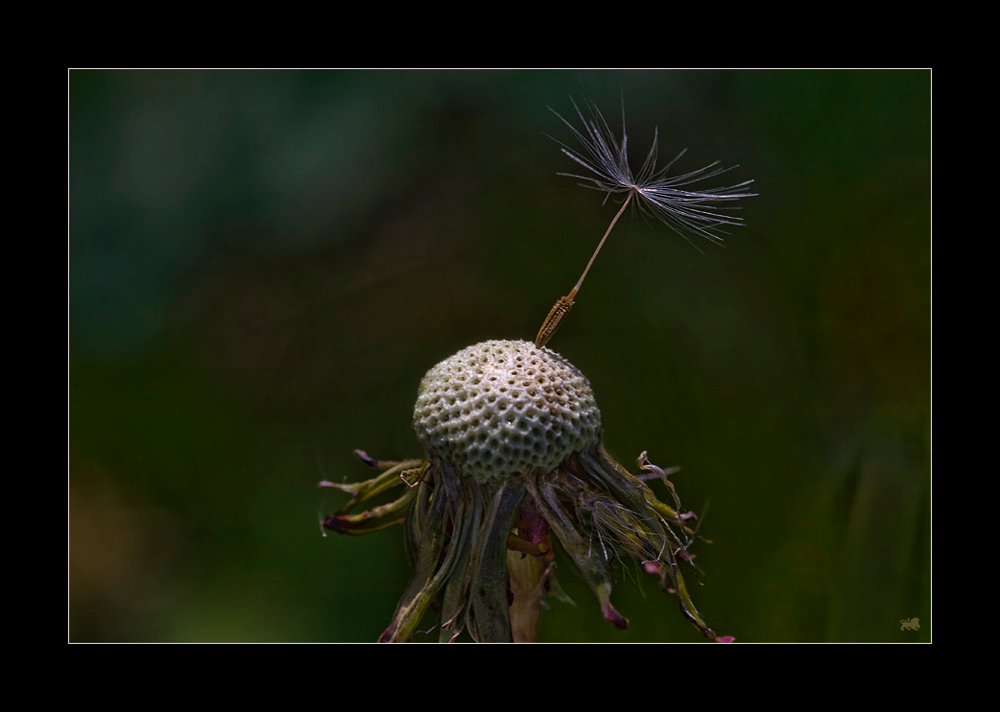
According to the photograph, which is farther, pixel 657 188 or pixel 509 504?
pixel 657 188

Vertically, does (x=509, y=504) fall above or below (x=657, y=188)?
below

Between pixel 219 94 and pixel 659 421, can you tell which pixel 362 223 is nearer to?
pixel 219 94

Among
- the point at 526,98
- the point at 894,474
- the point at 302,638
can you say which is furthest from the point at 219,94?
the point at 894,474

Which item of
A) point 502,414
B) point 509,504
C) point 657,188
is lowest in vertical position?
point 509,504

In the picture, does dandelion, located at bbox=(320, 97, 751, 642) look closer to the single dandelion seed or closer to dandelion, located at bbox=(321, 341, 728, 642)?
dandelion, located at bbox=(321, 341, 728, 642)

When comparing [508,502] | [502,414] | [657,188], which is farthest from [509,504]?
[657,188]

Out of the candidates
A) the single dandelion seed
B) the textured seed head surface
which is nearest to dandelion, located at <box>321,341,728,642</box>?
Answer: the textured seed head surface

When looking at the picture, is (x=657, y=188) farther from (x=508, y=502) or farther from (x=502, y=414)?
(x=508, y=502)
